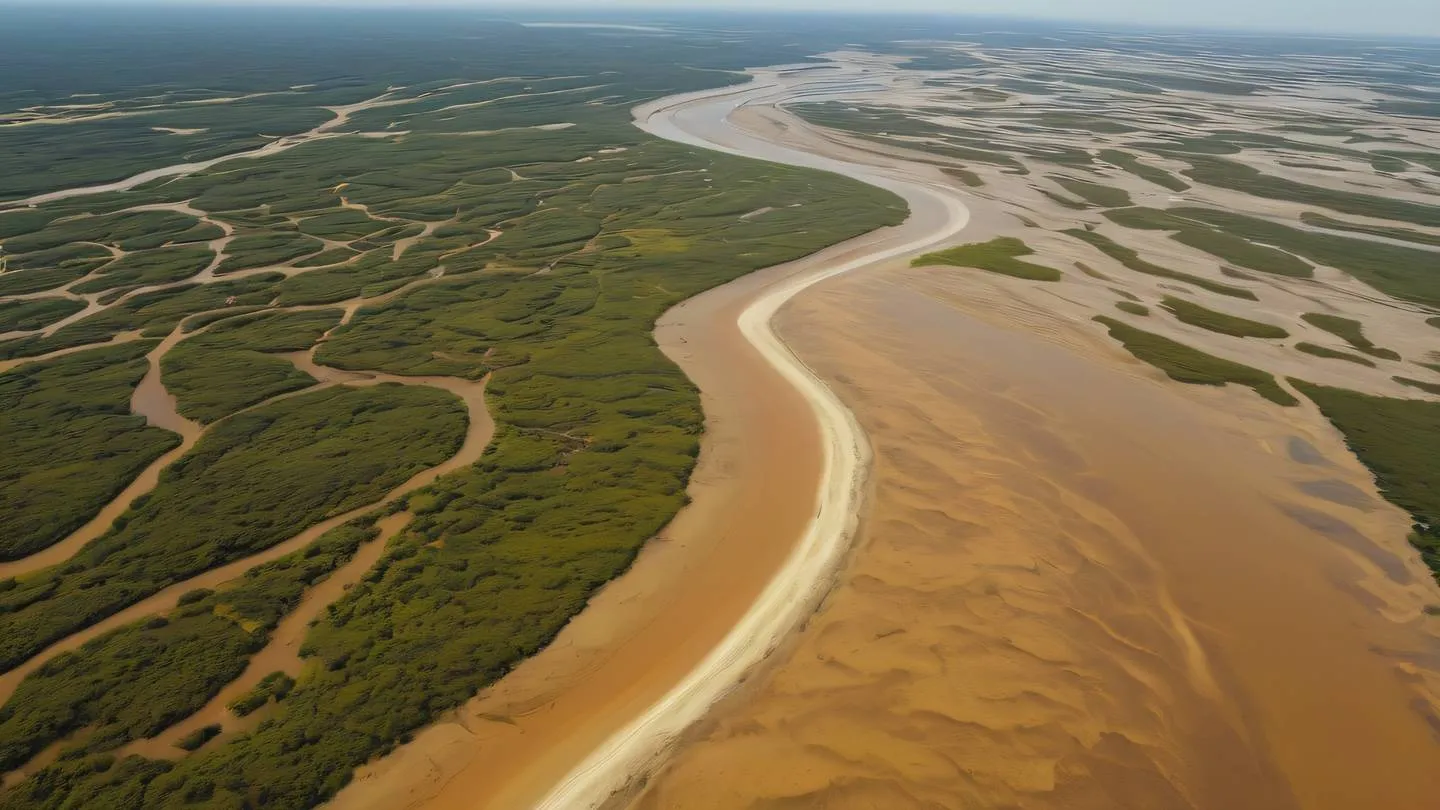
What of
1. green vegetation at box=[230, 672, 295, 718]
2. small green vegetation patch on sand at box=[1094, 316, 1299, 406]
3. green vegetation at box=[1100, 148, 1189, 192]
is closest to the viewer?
green vegetation at box=[230, 672, 295, 718]

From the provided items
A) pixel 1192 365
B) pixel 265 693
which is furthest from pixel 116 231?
pixel 1192 365

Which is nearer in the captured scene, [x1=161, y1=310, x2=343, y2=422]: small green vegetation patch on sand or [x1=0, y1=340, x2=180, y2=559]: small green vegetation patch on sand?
[x1=0, y1=340, x2=180, y2=559]: small green vegetation patch on sand

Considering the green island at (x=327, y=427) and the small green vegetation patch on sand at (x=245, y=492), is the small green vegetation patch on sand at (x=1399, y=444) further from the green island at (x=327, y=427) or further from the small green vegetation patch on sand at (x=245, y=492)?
the small green vegetation patch on sand at (x=245, y=492)

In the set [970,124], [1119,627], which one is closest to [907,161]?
[970,124]

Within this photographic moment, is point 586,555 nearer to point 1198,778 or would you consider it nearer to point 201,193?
point 1198,778

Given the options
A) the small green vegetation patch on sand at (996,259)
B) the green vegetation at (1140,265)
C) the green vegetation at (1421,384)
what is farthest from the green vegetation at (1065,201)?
the green vegetation at (1421,384)

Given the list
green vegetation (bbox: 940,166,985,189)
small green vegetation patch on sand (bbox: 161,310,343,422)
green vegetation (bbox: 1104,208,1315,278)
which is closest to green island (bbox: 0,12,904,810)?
small green vegetation patch on sand (bbox: 161,310,343,422)

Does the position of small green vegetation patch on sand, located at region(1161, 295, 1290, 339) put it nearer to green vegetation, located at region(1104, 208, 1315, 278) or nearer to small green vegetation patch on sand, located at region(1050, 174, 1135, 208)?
green vegetation, located at region(1104, 208, 1315, 278)
